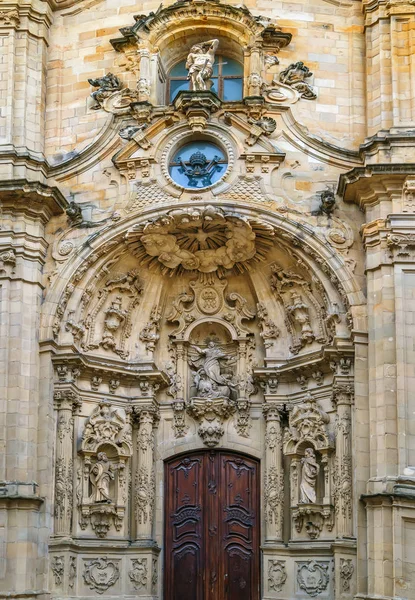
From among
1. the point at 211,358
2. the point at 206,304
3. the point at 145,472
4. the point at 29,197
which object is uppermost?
the point at 29,197

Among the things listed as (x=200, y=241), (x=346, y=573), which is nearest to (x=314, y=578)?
(x=346, y=573)

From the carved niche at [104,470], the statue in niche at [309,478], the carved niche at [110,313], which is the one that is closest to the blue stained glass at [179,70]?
the carved niche at [110,313]

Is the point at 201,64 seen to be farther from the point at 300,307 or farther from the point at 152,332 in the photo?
the point at 152,332

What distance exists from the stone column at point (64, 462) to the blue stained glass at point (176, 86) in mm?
5561

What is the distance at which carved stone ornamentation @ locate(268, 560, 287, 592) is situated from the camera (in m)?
17.4

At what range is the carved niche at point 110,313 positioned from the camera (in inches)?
715

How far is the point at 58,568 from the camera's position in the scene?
17.0 m

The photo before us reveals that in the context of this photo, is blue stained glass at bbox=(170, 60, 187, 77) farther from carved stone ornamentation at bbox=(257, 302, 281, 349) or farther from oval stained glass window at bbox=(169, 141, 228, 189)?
carved stone ornamentation at bbox=(257, 302, 281, 349)

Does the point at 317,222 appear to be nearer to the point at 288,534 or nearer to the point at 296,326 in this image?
the point at 296,326

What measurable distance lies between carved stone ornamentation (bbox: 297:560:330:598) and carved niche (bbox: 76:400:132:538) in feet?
9.59

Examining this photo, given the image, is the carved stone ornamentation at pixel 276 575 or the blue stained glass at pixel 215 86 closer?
the carved stone ornamentation at pixel 276 575

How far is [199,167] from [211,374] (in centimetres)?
333

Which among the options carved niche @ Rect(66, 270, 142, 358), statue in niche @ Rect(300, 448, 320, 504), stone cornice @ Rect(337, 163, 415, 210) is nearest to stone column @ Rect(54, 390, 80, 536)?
carved niche @ Rect(66, 270, 142, 358)

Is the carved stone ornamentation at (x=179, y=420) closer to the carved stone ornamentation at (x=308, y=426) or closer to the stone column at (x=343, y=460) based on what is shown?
the carved stone ornamentation at (x=308, y=426)
